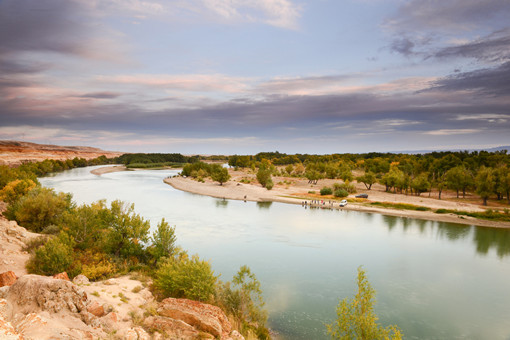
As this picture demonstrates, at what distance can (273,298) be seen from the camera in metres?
24.9

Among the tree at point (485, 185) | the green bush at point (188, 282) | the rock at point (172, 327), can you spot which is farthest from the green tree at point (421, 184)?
the rock at point (172, 327)

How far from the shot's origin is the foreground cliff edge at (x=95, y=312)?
35.4ft

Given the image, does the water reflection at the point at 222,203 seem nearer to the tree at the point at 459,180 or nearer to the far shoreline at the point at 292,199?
the far shoreline at the point at 292,199

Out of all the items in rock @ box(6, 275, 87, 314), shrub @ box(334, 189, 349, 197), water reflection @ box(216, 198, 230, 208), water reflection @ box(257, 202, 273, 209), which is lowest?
water reflection @ box(216, 198, 230, 208)

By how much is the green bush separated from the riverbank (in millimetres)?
52453

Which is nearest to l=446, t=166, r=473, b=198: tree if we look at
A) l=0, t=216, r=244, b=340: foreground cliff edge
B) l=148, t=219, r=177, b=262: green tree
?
l=148, t=219, r=177, b=262: green tree

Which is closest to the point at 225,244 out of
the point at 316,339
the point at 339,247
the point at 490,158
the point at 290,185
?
the point at 339,247

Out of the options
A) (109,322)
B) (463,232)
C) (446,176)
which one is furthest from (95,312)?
(446,176)

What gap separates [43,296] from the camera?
12406mm

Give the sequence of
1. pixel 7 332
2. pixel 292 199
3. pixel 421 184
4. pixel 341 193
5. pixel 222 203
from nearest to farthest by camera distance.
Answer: pixel 7 332
pixel 222 203
pixel 292 199
pixel 421 184
pixel 341 193

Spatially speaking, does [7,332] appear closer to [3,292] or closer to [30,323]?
[30,323]

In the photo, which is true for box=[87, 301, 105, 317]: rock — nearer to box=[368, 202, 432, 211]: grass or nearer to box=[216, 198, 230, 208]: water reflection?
box=[216, 198, 230, 208]: water reflection

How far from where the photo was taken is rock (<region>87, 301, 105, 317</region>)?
14.6 metres

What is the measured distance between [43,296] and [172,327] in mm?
6528
